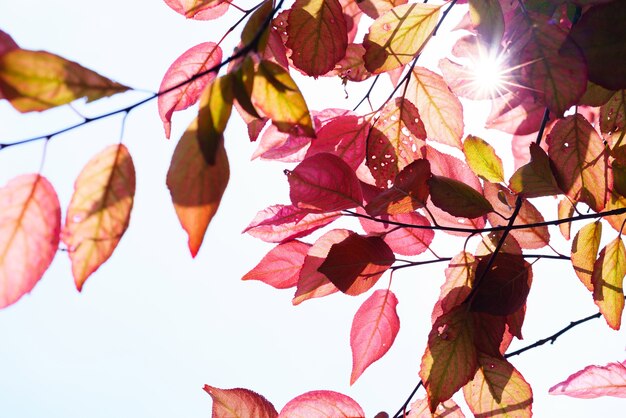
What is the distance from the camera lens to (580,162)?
1.76 feet

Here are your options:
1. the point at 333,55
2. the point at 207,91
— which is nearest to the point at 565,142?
the point at 333,55

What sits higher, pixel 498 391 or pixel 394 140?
pixel 394 140

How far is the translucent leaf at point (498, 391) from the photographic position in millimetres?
545

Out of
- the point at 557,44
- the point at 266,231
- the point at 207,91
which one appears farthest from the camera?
the point at 266,231

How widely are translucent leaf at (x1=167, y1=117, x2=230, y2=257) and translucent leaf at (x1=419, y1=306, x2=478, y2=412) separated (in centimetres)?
28

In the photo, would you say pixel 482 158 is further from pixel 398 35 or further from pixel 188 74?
pixel 188 74

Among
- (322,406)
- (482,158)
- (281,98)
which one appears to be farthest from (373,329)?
(281,98)

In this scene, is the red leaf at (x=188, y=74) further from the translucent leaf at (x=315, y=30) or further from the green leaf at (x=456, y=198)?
the green leaf at (x=456, y=198)

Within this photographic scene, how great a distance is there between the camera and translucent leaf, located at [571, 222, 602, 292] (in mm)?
579

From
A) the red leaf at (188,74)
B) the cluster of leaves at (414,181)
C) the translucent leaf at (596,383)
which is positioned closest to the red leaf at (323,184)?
the cluster of leaves at (414,181)

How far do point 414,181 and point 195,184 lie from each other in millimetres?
256

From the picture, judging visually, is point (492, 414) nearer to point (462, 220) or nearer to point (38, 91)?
point (462, 220)

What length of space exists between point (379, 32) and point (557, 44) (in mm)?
146

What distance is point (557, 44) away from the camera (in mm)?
468
